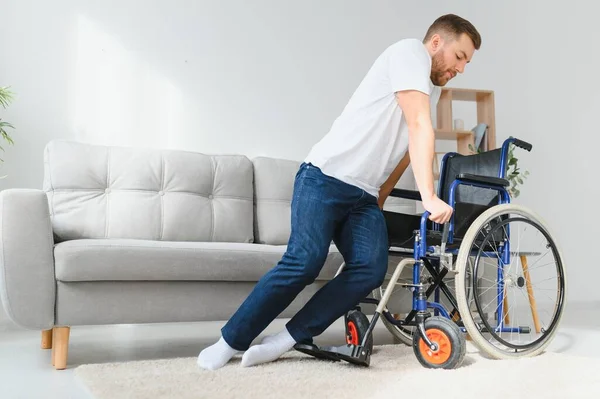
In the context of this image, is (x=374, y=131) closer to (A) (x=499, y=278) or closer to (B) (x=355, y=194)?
(B) (x=355, y=194)

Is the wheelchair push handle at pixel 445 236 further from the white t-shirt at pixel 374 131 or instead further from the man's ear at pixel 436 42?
the man's ear at pixel 436 42

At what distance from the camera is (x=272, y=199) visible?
2.76m

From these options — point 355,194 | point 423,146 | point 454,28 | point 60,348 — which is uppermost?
point 454,28

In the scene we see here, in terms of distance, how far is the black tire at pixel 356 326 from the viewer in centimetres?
180

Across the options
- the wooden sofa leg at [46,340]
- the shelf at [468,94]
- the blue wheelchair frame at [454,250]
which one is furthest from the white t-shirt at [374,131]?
the shelf at [468,94]

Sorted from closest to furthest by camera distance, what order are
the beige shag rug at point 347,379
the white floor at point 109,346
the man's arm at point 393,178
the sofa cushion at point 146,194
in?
the beige shag rug at point 347,379 → the white floor at point 109,346 → the man's arm at point 393,178 → the sofa cushion at point 146,194

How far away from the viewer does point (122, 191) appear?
2.48 m

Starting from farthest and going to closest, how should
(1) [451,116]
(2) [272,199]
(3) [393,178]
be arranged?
1. (1) [451,116]
2. (2) [272,199]
3. (3) [393,178]

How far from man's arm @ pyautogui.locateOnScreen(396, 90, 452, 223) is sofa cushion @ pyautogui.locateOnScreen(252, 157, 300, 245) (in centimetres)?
110

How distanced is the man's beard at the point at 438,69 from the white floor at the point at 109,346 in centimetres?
110

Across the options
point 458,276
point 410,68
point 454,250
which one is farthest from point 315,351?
point 410,68

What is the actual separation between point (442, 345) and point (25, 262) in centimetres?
127

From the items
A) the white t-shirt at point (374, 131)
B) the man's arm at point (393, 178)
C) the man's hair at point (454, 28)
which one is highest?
the man's hair at point (454, 28)

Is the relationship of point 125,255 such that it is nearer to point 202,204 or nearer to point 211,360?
point 211,360
